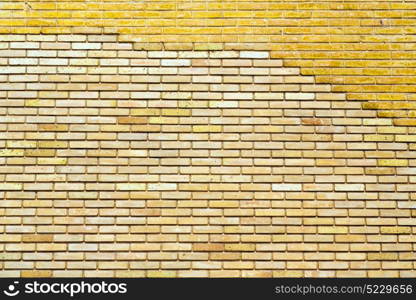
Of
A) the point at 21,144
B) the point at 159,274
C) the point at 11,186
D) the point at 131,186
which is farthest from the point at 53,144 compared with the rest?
the point at 159,274

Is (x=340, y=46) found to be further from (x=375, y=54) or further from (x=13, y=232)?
(x=13, y=232)

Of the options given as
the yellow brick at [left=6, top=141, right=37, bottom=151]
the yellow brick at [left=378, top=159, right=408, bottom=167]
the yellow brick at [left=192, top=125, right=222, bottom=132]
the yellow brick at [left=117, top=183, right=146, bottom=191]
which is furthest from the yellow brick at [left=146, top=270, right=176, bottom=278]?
the yellow brick at [left=378, top=159, right=408, bottom=167]

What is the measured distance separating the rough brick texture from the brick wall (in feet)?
0.04

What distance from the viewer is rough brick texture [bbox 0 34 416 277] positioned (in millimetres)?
4480

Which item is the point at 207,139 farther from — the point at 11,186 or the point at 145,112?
the point at 11,186

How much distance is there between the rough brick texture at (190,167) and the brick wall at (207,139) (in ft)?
0.04

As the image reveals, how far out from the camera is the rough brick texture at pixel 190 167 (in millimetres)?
4480

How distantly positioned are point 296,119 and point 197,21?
114 centimetres

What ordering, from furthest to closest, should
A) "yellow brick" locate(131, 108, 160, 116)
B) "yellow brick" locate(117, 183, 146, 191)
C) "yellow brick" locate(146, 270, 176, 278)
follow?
"yellow brick" locate(131, 108, 160, 116), "yellow brick" locate(117, 183, 146, 191), "yellow brick" locate(146, 270, 176, 278)

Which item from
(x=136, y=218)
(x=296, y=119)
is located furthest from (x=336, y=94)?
(x=136, y=218)

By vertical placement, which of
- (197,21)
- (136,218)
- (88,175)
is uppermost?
(197,21)

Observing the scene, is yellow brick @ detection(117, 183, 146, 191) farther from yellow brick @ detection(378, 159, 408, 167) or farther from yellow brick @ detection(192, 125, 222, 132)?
yellow brick @ detection(378, 159, 408, 167)

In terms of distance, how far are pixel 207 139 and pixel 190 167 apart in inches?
10.2

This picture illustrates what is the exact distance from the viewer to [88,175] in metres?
4.58
